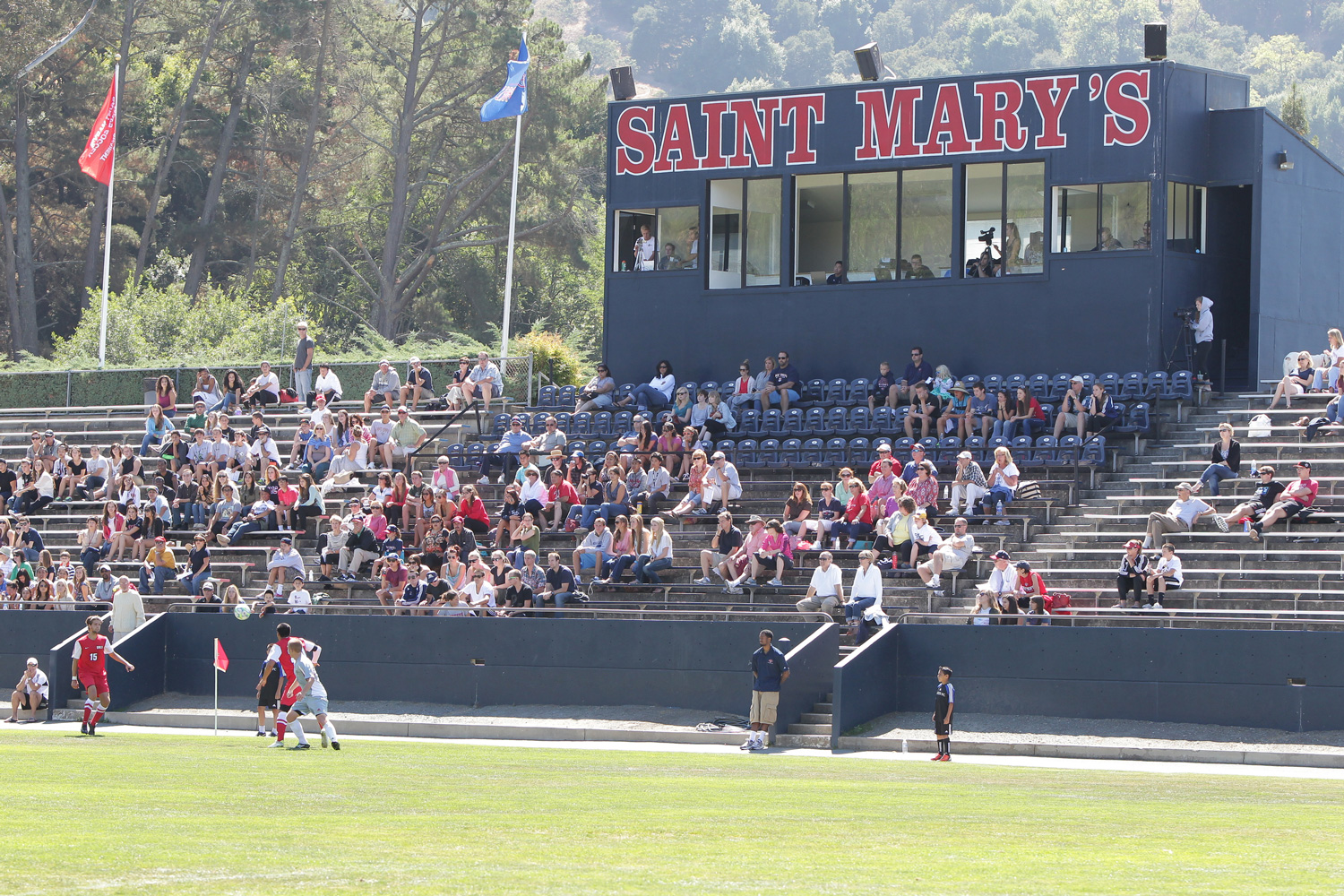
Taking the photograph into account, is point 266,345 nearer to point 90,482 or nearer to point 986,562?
point 90,482

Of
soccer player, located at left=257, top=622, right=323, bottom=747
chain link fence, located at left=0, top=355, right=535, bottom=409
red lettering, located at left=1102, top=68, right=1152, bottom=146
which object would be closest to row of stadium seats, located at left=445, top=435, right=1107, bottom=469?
red lettering, located at left=1102, top=68, right=1152, bottom=146

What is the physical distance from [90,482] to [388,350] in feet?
50.6

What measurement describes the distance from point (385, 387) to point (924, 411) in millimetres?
11271

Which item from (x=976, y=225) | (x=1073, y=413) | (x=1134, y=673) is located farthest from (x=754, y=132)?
(x=1134, y=673)

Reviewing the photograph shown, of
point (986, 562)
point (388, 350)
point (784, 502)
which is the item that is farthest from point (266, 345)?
point (986, 562)

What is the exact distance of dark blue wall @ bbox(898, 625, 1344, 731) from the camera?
20375 mm

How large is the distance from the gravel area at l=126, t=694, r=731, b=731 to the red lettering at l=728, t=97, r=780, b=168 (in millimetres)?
12091

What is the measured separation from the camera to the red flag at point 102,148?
41625 mm

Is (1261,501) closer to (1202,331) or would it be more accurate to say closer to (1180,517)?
(1180,517)

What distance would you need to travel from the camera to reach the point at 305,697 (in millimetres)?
20250

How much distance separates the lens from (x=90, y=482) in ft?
105

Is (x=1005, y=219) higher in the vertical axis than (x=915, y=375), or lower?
higher

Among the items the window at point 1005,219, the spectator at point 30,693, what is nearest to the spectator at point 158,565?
the spectator at point 30,693

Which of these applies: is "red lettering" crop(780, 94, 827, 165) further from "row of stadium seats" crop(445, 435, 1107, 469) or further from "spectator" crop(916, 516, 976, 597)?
"spectator" crop(916, 516, 976, 597)
